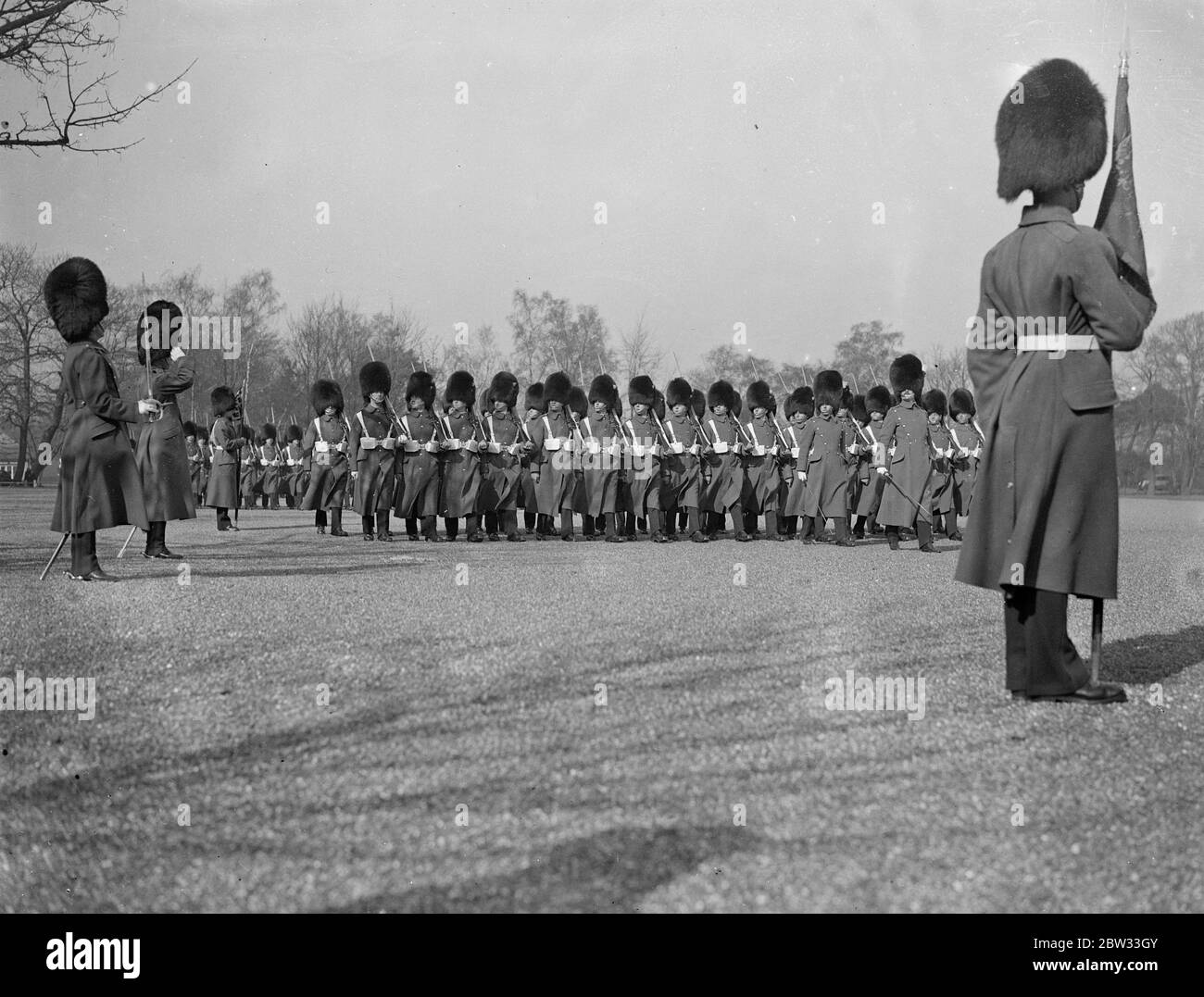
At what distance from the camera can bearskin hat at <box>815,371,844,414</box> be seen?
61.1 ft

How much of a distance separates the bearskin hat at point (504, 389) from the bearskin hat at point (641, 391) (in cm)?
169

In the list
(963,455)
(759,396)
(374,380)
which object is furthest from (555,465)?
(963,455)

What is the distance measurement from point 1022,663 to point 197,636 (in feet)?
13.3

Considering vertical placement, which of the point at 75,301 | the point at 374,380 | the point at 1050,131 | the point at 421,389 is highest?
the point at 1050,131

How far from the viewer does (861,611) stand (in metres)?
8.58

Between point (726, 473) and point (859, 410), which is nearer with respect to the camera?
point (726, 473)

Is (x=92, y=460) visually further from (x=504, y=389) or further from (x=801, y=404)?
(x=801, y=404)

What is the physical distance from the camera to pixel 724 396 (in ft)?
67.3

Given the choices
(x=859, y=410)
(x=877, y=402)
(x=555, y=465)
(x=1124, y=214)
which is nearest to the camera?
(x=1124, y=214)

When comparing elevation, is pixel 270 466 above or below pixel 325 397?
below

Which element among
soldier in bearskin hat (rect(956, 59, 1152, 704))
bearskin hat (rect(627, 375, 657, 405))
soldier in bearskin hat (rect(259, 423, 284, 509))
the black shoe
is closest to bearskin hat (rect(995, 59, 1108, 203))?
soldier in bearskin hat (rect(956, 59, 1152, 704))

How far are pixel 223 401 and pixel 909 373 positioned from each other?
10569mm
